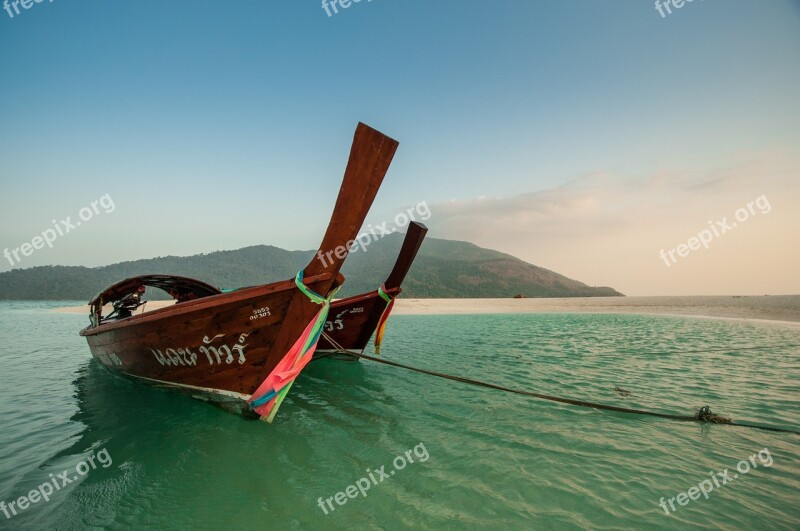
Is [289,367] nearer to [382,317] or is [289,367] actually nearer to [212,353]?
[212,353]

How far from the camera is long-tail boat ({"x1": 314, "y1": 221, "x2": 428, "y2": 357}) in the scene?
9.95 metres

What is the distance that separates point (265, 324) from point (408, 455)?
9.84ft

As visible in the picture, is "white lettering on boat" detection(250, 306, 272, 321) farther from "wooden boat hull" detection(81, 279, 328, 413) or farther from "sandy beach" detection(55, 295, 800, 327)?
"sandy beach" detection(55, 295, 800, 327)

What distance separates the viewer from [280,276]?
115m

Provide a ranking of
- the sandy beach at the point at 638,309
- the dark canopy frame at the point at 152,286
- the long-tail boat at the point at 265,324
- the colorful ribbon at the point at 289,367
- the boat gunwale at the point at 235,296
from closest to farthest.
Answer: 1. the long-tail boat at the point at 265,324
2. the colorful ribbon at the point at 289,367
3. the boat gunwale at the point at 235,296
4. the dark canopy frame at the point at 152,286
5. the sandy beach at the point at 638,309

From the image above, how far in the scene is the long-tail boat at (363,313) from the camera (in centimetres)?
995
